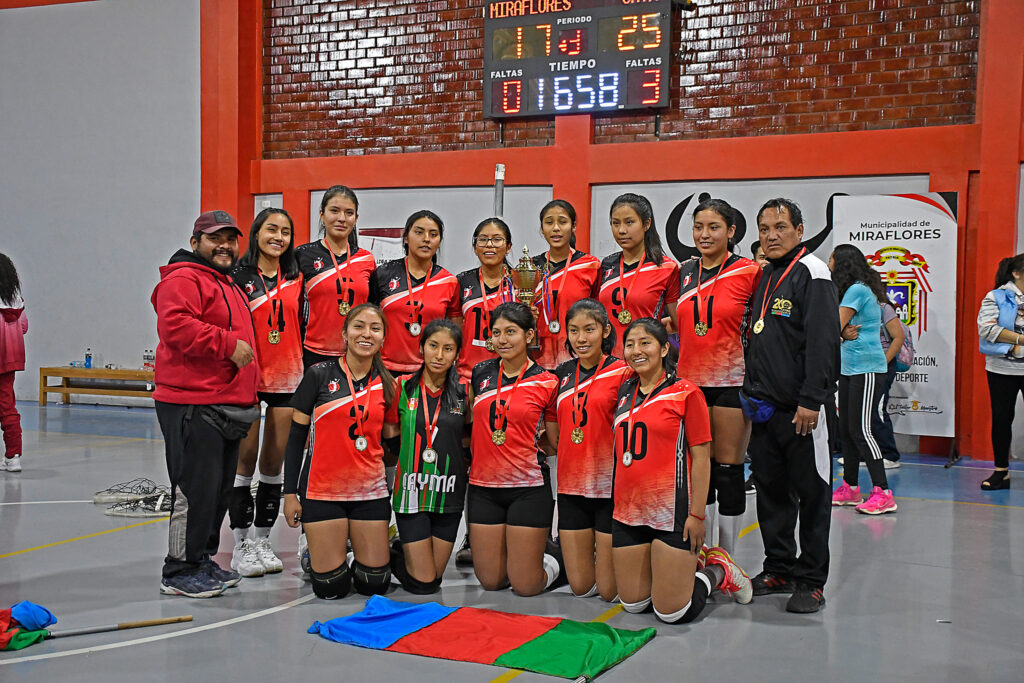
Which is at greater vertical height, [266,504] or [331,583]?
[266,504]

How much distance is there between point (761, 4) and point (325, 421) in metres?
7.33

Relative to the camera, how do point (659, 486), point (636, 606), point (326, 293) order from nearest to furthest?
1. point (659, 486)
2. point (636, 606)
3. point (326, 293)

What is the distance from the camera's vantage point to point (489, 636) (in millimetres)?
3406

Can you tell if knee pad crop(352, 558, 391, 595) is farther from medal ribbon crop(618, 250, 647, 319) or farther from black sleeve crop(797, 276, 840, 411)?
black sleeve crop(797, 276, 840, 411)

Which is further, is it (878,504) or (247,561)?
(878,504)

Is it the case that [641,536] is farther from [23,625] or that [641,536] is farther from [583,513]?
[23,625]

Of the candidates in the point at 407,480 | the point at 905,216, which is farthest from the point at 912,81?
the point at 407,480

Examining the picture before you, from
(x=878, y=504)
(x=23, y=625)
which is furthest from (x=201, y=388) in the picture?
(x=878, y=504)

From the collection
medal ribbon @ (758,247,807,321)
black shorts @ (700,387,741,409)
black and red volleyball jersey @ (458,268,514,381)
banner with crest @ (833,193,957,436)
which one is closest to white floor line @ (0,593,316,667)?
black and red volleyball jersey @ (458,268,514,381)

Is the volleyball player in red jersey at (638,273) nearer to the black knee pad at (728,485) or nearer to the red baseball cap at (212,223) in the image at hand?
the black knee pad at (728,485)

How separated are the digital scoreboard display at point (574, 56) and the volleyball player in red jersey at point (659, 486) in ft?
20.1

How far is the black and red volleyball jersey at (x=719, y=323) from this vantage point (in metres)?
4.06

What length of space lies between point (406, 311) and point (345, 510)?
1.06 metres

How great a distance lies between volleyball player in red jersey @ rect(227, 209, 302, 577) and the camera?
14.3 ft
